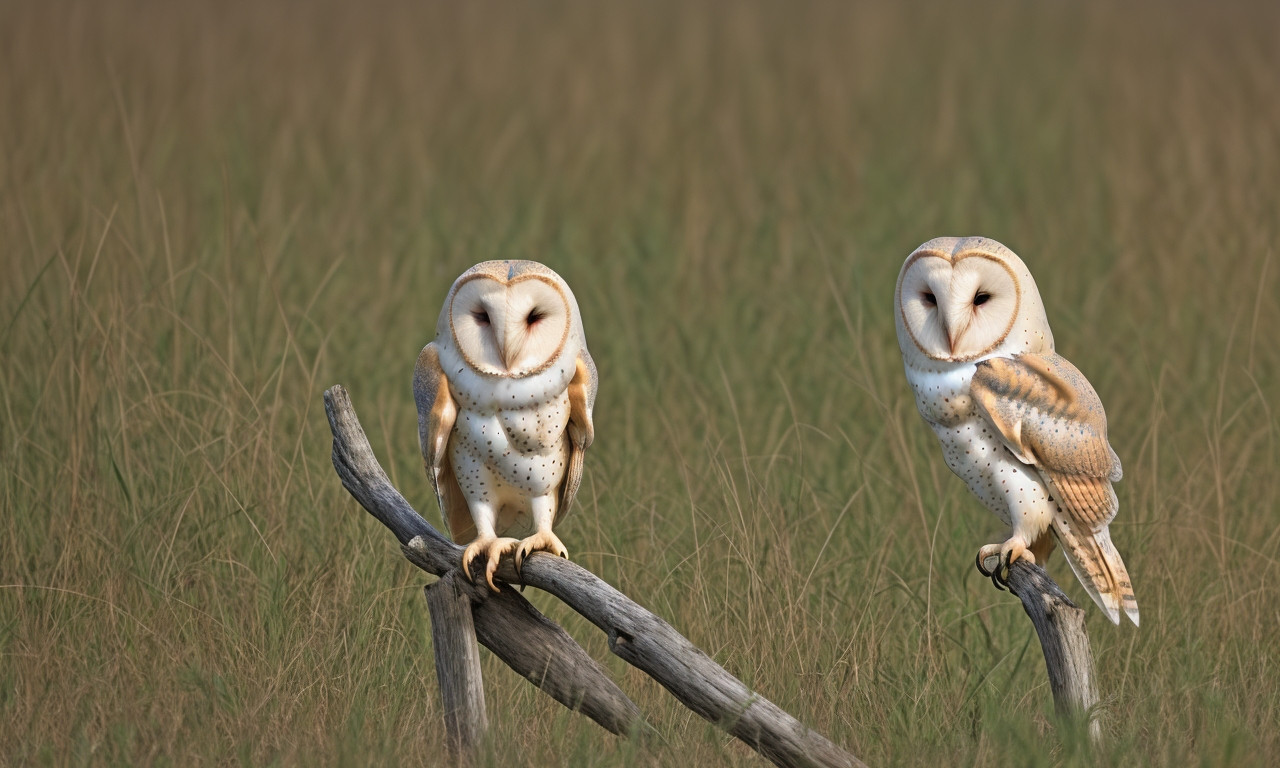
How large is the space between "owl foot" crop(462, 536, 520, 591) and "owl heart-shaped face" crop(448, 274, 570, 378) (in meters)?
0.42

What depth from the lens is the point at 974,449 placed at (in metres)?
3.54

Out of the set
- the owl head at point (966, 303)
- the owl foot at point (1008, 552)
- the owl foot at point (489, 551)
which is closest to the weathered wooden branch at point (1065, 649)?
the owl foot at point (1008, 552)

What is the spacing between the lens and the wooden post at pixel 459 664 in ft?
11.5

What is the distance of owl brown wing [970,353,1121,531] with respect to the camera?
11.3 ft

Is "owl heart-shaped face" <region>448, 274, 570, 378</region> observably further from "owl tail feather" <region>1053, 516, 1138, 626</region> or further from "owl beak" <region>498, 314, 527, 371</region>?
"owl tail feather" <region>1053, 516, 1138, 626</region>

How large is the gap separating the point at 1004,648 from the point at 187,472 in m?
2.73

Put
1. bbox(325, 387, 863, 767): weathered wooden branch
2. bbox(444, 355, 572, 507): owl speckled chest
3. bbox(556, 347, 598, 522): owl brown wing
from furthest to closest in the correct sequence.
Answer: bbox(556, 347, 598, 522): owl brown wing < bbox(444, 355, 572, 507): owl speckled chest < bbox(325, 387, 863, 767): weathered wooden branch

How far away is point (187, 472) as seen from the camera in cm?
490

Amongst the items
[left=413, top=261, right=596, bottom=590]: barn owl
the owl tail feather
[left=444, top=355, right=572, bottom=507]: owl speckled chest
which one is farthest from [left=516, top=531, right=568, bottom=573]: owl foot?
the owl tail feather

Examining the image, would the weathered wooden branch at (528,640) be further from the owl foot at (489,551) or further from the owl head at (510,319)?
the owl head at (510,319)

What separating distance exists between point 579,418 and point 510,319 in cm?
35

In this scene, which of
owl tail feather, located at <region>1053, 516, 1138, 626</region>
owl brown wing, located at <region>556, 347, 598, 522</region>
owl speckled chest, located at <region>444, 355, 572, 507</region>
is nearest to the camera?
owl speckled chest, located at <region>444, 355, 572, 507</region>

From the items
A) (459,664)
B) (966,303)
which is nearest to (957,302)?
(966,303)

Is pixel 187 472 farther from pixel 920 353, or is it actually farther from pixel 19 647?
pixel 920 353
